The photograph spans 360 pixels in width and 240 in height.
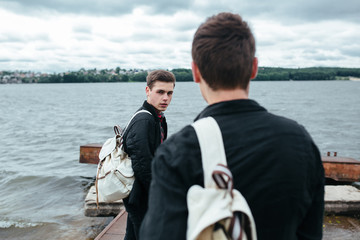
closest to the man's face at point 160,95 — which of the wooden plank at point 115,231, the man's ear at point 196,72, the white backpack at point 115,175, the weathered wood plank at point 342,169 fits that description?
the white backpack at point 115,175

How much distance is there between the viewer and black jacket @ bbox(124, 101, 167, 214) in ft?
10.4

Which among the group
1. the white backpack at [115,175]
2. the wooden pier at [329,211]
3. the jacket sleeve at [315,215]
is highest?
the jacket sleeve at [315,215]

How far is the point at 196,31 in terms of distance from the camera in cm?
150

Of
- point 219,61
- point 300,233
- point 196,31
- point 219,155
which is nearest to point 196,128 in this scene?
point 219,155

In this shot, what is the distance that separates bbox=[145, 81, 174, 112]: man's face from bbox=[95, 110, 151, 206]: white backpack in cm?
24

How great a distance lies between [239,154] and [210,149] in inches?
5.2

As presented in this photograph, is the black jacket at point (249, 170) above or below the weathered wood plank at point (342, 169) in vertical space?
above

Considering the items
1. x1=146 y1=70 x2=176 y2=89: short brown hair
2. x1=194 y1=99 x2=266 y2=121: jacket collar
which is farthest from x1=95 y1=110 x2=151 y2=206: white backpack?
x1=194 y1=99 x2=266 y2=121: jacket collar

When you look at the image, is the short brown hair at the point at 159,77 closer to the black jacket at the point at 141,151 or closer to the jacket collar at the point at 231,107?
the black jacket at the point at 141,151

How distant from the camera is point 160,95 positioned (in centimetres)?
362

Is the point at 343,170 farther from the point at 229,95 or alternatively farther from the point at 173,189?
the point at 173,189

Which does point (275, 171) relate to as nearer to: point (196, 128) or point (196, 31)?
point (196, 128)

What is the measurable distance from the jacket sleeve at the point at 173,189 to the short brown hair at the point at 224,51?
12.3 inches

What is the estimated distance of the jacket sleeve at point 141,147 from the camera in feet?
10.4
